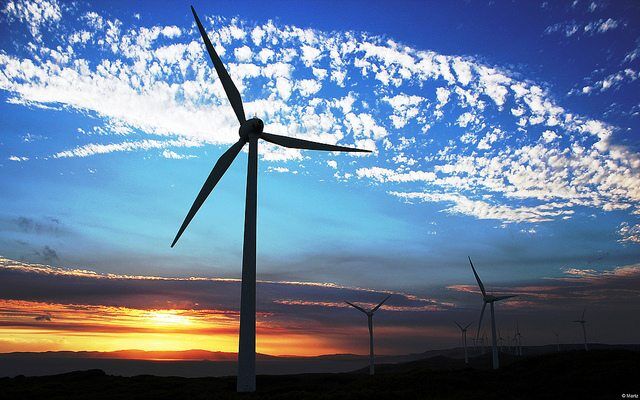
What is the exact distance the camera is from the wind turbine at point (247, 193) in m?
52.8

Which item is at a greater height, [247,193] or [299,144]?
[299,144]

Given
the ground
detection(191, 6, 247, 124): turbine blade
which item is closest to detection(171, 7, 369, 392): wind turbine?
detection(191, 6, 247, 124): turbine blade

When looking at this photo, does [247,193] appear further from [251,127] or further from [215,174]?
[251,127]

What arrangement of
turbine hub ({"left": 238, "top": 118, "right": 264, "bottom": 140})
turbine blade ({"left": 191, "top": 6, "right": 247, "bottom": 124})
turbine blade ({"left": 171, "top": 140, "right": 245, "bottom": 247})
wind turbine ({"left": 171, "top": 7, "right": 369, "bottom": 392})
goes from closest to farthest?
wind turbine ({"left": 171, "top": 7, "right": 369, "bottom": 392}) < turbine blade ({"left": 171, "top": 140, "right": 245, "bottom": 247}) < turbine hub ({"left": 238, "top": 118, "right": 264, "bottom": 140}) < turbine blade ({"left": 191, "top": 6, "right": 247, "bottom": 124})

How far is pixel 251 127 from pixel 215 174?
760cm

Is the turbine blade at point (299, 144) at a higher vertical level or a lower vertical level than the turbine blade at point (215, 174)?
higher

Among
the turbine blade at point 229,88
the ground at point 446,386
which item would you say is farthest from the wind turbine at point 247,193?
the ground at point 446,386

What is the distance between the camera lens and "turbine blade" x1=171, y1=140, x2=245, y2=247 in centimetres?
5757

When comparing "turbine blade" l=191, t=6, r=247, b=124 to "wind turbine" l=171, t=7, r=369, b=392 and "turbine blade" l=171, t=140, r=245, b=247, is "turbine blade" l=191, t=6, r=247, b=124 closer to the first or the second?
"wind turbine" l=171, t=7, r=369, b=392

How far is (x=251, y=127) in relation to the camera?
202ft

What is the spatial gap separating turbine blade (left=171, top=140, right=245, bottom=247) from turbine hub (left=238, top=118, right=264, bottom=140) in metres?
1.21

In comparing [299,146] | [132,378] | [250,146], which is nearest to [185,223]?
[250,146]

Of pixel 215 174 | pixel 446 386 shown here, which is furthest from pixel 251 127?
pixel 446 386

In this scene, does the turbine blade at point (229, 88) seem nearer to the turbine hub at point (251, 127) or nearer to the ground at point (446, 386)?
the turbine hub at point (251, 127)
